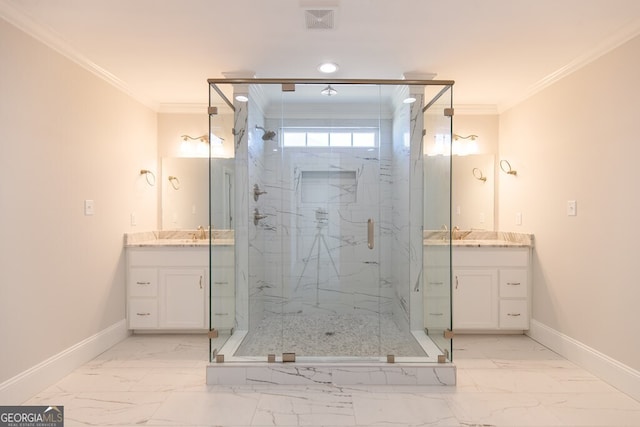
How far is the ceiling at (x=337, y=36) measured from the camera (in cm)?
212

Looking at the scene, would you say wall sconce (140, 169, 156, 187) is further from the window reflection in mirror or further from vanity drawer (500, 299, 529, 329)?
vanity drawer (500, 299, 529, 329)

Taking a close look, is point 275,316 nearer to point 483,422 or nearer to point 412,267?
point 412,267

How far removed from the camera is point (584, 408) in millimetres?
2143

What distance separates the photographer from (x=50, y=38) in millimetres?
2379

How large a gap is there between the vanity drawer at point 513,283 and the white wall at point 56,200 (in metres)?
3.50

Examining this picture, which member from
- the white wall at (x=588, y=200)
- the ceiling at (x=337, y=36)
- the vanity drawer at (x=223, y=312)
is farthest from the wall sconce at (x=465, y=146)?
the vanity drawer at (x=223, y=312)

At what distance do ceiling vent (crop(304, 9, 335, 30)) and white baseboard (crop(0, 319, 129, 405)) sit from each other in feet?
9.10

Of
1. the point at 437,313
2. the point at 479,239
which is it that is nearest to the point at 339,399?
the point at 437,313

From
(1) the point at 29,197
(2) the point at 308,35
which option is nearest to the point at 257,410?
(1) the point at 29,197

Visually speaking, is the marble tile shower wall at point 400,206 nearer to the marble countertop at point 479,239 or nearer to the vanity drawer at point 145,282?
the marble countertop at point 479,239

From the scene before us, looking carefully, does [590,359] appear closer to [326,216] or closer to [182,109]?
[326,216]

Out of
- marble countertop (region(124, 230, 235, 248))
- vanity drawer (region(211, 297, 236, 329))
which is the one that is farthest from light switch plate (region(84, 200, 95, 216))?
vanity drawer (region(211, 297, 236, 329))

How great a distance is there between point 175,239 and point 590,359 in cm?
382

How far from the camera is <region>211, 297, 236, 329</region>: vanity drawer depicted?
2.71 m
